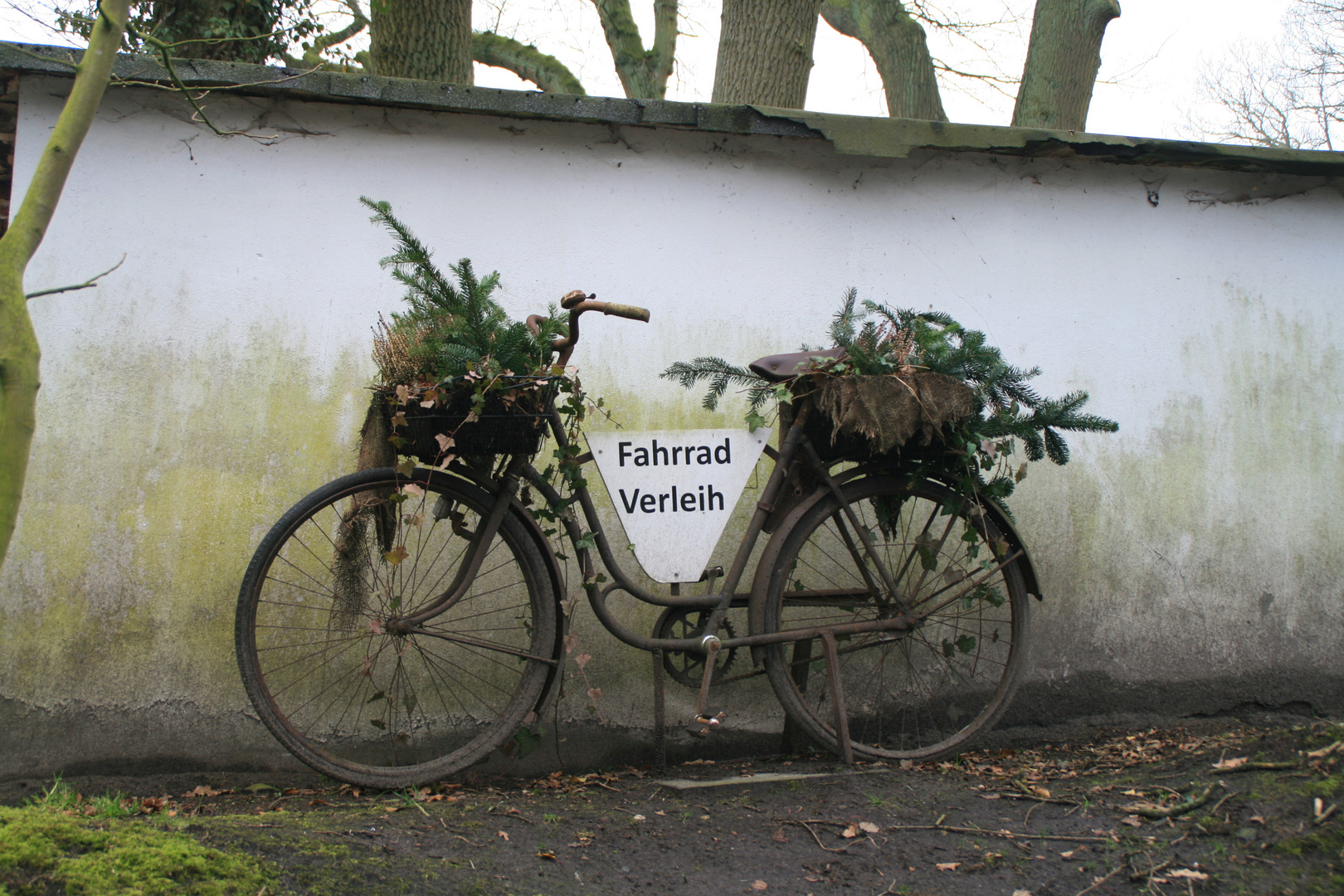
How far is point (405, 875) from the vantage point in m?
1.89

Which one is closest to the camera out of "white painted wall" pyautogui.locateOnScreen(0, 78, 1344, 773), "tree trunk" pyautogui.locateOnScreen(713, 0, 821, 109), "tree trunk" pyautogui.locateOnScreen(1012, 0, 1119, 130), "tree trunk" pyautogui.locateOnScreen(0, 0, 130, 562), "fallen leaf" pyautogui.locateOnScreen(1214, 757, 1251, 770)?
"tree trunk" pyautogui.locateOnScreen(0, 0, 130, 562)

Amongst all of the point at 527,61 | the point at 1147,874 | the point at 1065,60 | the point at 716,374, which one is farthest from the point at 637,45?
the point at 1147,874

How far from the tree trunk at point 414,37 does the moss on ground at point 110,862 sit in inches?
180

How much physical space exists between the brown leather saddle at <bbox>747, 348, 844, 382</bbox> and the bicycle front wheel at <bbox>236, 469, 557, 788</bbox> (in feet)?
2.93

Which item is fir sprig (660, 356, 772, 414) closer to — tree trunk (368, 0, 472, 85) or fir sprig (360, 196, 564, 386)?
fir sprig (360, 196, 564, 386)

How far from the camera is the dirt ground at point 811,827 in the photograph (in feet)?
6.44

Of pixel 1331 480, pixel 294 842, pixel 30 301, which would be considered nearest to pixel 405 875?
pixel 294 842

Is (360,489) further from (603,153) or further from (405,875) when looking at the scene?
(603,153)

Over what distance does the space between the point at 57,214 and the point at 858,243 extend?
9.42 ft

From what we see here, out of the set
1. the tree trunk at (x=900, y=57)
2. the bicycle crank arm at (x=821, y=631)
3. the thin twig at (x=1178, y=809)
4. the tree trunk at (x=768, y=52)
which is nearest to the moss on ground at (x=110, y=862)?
the bicycle crank arm at (x=821, y=631)

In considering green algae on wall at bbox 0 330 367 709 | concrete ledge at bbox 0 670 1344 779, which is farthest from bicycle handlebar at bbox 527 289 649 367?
concrete ledge at bbox 0 670 1344 779

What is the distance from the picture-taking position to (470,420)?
2385 mm

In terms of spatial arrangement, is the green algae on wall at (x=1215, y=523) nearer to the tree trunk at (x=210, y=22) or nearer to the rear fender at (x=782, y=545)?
the rear fender at (x=782, y=545)

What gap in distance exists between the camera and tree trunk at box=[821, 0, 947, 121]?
829 centimetres
